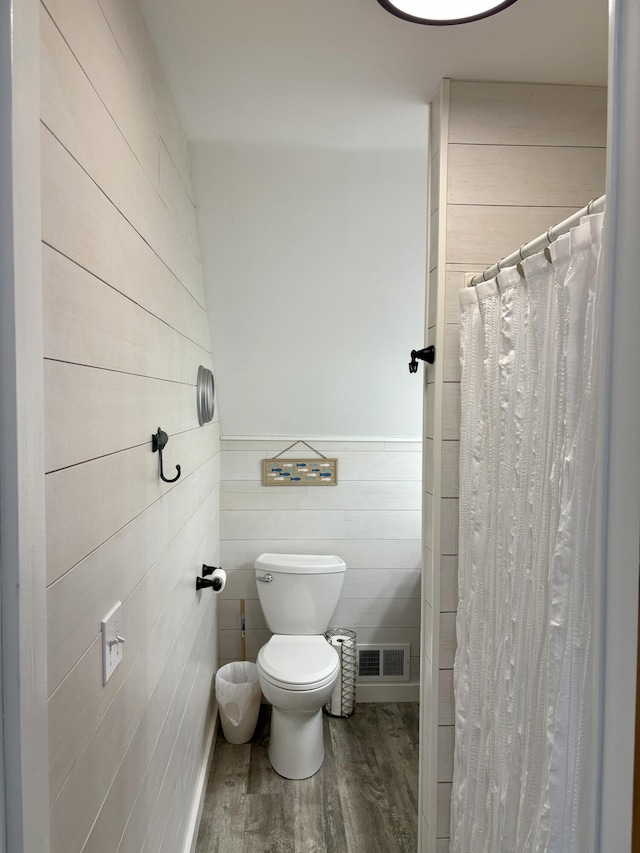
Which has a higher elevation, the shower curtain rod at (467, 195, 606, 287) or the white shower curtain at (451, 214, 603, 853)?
the shower curtain rod at (467, 195, 606, 287)

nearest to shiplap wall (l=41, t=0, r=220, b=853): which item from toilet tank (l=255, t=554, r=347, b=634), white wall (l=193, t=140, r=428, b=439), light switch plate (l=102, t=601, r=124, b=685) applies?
light switch plate (l=102, t=601, r=124, b=685)

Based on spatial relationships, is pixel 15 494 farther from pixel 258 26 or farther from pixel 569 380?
pixel 258 26


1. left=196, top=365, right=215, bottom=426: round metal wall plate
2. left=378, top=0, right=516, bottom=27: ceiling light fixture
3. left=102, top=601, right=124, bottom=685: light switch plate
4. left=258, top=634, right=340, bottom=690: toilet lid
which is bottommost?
left=258, top=634, right=340, bottom=690: toilet lid

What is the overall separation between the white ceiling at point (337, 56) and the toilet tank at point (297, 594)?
1.90 metres

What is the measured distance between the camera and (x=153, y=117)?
59.1 inches

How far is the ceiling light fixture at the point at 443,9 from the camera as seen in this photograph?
1.22 metres

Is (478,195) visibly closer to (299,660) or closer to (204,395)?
(204,395)

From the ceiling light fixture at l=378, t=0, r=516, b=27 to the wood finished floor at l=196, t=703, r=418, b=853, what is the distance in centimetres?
248

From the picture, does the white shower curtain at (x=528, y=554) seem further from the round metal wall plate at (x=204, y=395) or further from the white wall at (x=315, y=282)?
the round metal wall plate at (x=204, y=395)

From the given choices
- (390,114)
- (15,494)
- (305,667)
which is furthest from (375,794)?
(390,114)

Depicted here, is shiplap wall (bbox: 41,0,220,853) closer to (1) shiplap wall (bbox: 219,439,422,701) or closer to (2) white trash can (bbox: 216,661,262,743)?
(2) white trash can (bbox: 216,661,262,743)

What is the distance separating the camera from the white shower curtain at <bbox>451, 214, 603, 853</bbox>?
986 mm

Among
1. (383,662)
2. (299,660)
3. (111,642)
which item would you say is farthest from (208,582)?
(383,662)

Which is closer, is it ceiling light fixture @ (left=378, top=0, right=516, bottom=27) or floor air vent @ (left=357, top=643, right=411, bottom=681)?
ceiling light fixture @ (left=378, top=0, right=516, bottom=27)
